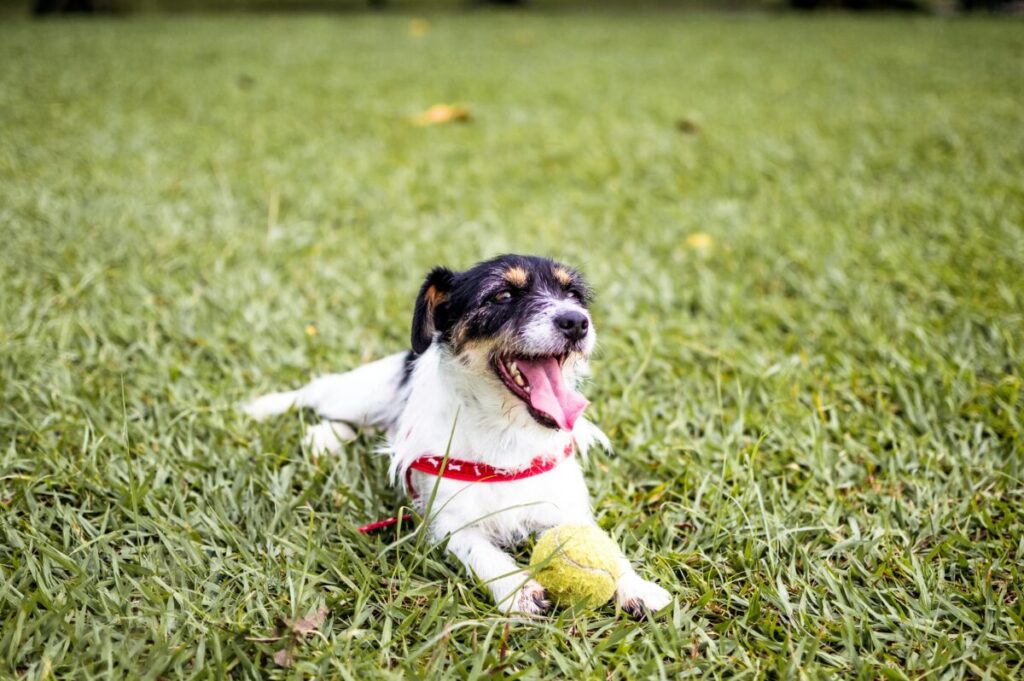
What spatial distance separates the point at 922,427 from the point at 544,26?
17026mm

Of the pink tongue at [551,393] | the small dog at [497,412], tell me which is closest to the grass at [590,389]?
the small dog at [497,412]

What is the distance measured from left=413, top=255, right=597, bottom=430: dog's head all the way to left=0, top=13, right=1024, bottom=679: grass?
517 millimetres

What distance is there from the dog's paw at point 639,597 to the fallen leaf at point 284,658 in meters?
0.87

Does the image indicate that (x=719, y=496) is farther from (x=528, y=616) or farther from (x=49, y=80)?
(x=49, y=80)

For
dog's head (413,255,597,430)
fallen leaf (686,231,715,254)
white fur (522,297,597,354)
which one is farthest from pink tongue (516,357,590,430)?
fallen leaf (686,231,715,254)

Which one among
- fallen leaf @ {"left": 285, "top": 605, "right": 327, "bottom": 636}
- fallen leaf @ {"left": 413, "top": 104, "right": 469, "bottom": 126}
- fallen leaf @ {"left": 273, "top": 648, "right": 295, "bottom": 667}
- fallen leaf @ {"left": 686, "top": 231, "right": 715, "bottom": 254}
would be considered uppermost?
fallen leaf @ {"left": 413, "top": 104, "right": 469, "bottom": 126}

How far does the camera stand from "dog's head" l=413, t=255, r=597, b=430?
2.14m

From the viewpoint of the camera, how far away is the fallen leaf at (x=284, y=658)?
1.75 m

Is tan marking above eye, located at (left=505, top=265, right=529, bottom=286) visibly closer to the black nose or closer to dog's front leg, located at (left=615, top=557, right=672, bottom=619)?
the black nose

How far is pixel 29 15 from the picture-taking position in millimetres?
16859

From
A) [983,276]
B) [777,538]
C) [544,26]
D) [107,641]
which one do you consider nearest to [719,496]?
[777,538]

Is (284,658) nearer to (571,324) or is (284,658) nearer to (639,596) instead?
(639,596)

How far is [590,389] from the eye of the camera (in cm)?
324

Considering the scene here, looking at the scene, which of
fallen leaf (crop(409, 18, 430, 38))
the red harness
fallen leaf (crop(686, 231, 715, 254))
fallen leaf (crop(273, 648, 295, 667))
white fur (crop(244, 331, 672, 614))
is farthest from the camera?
fallen leaf (crop(409, 18, 430, 38))
